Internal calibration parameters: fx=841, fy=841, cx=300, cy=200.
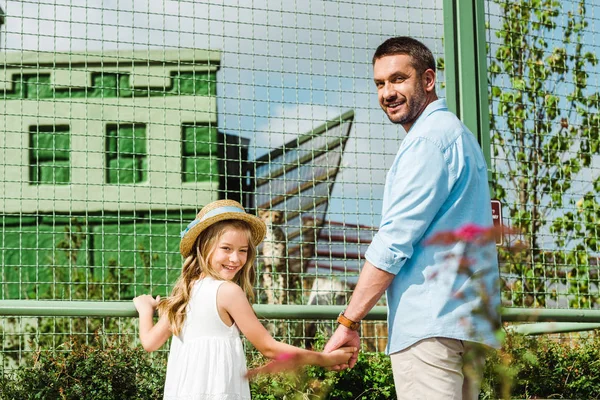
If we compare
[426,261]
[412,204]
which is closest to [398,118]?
[412,204]

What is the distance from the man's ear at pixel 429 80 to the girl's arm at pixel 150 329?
1244 millimetres

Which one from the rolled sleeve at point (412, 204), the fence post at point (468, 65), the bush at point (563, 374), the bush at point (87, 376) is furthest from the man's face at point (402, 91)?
the bush at point (563, 374)

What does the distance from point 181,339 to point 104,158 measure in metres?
1.12

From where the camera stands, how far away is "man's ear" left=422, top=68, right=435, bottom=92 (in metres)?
2.82

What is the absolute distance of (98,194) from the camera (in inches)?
301

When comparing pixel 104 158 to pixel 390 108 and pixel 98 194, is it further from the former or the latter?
pixel 98 194

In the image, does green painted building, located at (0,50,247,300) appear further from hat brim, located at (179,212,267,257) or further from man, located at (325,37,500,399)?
man, located at (325,37,500,399)

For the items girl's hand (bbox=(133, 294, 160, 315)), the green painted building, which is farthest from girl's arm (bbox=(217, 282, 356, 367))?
the green painted building

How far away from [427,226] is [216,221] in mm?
910

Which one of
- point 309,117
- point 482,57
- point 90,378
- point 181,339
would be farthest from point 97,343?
point 482,57

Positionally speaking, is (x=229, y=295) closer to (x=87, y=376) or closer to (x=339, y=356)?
(x=339, y=356)

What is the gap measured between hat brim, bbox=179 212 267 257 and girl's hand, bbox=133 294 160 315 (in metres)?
0.22

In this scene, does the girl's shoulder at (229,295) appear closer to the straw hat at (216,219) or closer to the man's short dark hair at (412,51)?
the straw hat at (216,219)

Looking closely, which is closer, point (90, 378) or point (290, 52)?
point (90, 378)
